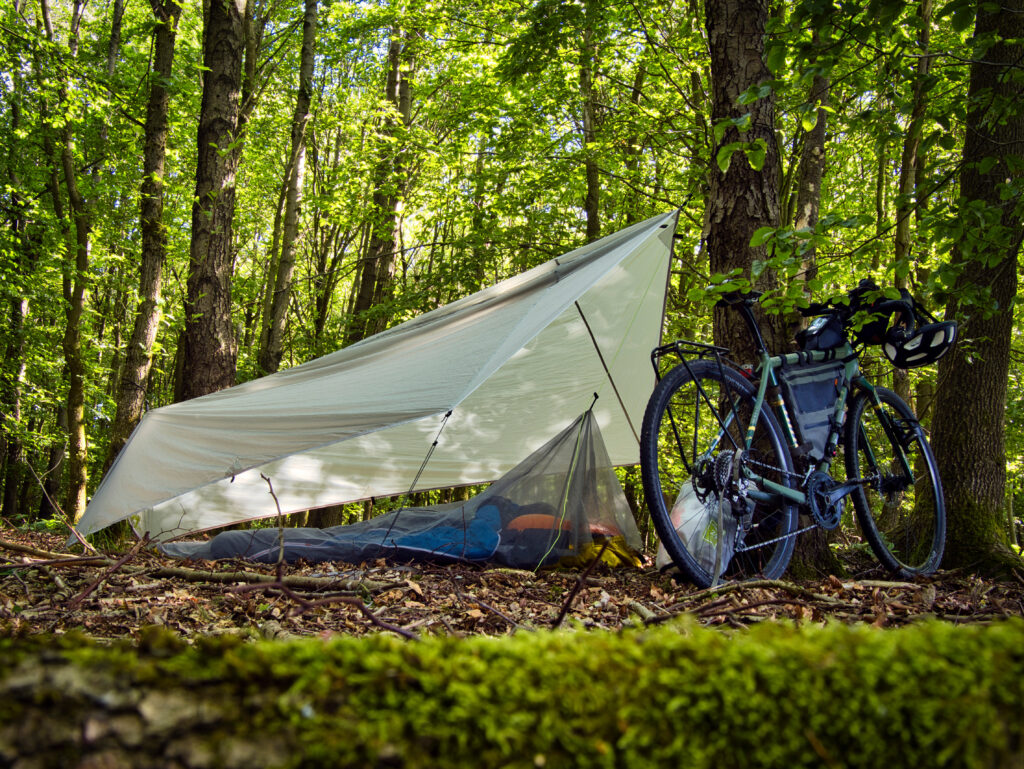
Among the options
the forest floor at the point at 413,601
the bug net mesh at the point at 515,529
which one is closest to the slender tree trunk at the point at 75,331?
the bug net mesh at the point at 515,529

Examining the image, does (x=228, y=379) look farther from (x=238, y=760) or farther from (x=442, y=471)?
(x=238, y=760)

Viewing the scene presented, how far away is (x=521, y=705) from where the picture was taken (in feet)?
1.63

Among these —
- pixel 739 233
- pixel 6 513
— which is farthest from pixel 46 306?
pixel 739 233

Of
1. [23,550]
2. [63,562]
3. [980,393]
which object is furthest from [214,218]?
[980,393]

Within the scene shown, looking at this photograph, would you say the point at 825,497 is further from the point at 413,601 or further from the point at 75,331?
the point at 75,331

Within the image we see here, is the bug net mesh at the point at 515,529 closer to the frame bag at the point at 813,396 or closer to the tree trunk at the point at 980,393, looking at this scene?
the frame bag at the point at 813,396

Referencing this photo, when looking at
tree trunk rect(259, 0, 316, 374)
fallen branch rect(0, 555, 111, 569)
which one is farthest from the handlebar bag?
tree trunk rect(259, 0, 316, 374)

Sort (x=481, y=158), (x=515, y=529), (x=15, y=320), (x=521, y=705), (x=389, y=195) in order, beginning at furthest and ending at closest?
1. (x=15, y=320)
2. (x=481, y=158)
3. (x=389, y=195)
4. (x=515, y=529)
5. (x=521, y=705)

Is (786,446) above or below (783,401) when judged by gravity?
below

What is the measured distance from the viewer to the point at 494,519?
3.34 metres

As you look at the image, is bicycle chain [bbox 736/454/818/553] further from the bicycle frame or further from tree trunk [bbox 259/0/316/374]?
tree trunk [bbox 259/0/316/374]

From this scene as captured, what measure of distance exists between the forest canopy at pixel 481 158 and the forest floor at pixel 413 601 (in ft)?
3.09

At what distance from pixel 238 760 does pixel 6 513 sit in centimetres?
1357

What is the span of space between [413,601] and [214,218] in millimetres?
3947
